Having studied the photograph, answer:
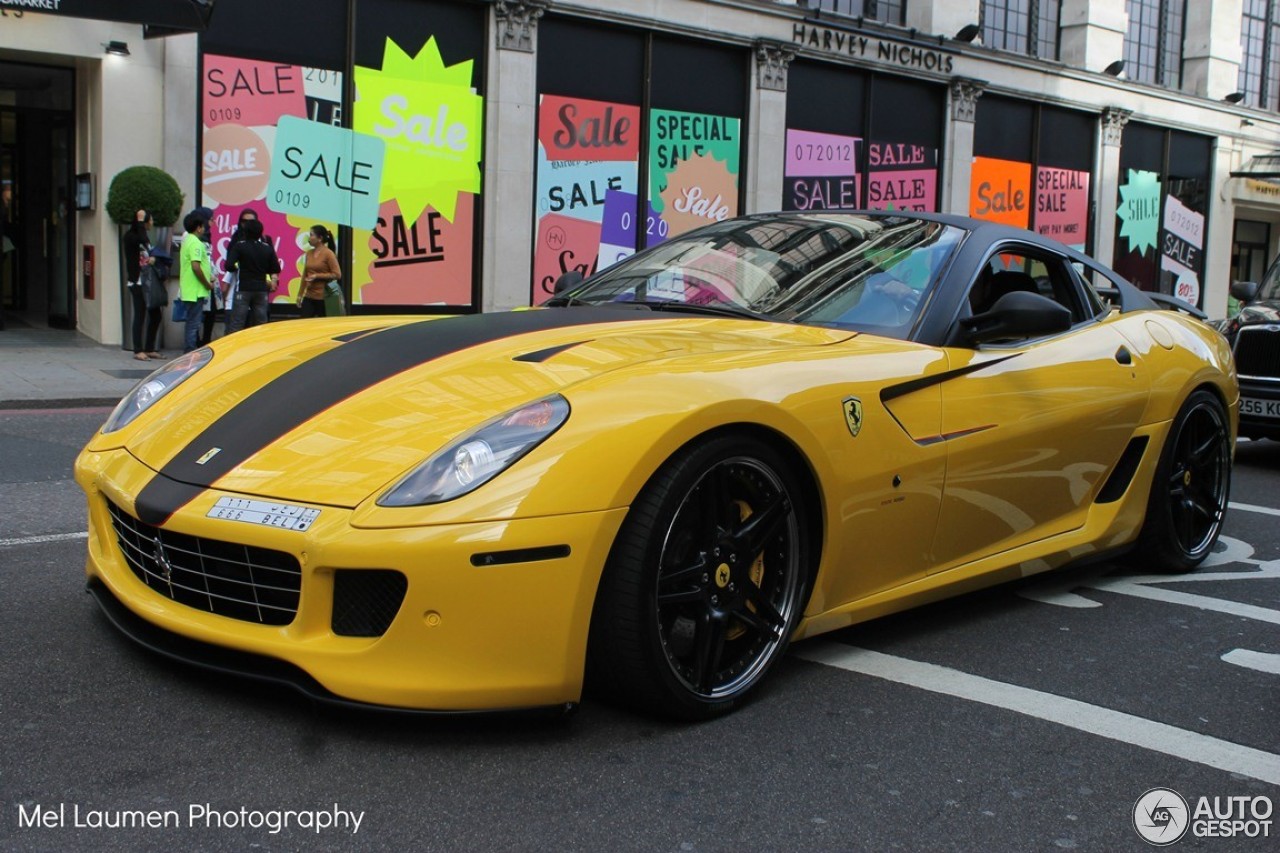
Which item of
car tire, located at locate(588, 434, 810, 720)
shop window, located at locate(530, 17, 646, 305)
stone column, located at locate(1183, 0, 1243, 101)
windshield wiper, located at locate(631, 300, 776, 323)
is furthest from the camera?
stone column, located at locate(1183, 0, 1243, 101)

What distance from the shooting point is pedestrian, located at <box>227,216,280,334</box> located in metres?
14.0

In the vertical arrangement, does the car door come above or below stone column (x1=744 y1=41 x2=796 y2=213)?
below

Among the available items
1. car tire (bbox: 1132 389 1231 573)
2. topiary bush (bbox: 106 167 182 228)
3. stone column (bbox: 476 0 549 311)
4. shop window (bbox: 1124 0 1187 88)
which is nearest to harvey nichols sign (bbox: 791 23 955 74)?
stone column (bbox: 476 0 549 311)

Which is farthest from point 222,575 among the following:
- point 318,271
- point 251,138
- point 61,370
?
point 251,138

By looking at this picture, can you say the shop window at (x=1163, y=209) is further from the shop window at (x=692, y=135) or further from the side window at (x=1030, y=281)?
the side window at (x=1030, y=281)

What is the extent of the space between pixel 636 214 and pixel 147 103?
7220mm

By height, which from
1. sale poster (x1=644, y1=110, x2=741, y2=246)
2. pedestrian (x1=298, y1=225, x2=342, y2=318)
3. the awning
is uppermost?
→ the awning

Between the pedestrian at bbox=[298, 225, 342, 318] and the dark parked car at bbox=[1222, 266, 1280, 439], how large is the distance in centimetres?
901

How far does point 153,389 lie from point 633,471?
177cm

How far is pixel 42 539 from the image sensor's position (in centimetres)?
516

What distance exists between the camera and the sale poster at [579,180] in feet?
60.4

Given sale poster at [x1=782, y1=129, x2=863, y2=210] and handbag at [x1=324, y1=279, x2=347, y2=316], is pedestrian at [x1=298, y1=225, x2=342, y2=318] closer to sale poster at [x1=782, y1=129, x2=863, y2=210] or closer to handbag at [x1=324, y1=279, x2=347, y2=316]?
handbag at [x1=324, y1=279, x2=347, y2=316]

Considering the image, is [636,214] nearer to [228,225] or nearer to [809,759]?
[228,225]

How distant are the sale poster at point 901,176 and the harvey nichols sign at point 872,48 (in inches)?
55.9
